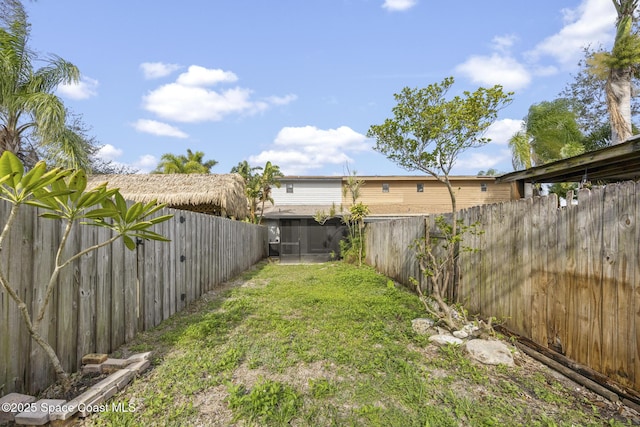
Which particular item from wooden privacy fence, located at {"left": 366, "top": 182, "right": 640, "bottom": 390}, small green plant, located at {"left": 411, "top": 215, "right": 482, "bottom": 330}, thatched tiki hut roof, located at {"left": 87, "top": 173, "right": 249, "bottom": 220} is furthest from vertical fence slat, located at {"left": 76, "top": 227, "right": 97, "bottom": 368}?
thatched tiki hut roof, located at {"left": 87, "top": 173, "right": 249, "bottom": 220}

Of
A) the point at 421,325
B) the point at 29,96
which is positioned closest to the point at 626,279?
the point at 421,325

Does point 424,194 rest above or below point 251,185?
below

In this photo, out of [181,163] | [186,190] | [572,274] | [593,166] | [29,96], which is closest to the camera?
[572,274]

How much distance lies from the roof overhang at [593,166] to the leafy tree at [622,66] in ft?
31.0

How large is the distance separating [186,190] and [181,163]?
467 inches

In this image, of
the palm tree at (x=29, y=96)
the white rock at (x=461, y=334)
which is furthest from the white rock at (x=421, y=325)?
the palm tree at (x=29, y=96)

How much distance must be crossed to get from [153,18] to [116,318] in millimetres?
6956

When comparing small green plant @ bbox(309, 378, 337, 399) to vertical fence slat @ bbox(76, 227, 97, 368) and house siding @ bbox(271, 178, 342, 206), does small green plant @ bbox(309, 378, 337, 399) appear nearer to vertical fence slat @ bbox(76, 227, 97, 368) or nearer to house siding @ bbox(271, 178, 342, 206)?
vertical fence slat @ bbox(76, 227, 97, 368)

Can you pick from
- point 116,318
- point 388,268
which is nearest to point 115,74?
point 116,318

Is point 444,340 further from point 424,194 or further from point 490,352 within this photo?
point 424,194

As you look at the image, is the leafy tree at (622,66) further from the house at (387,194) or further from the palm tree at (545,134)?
the house at (387,194)

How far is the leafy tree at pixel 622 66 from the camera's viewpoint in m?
12.3

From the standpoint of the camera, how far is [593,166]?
189 inches

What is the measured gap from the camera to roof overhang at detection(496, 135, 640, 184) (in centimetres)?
387
